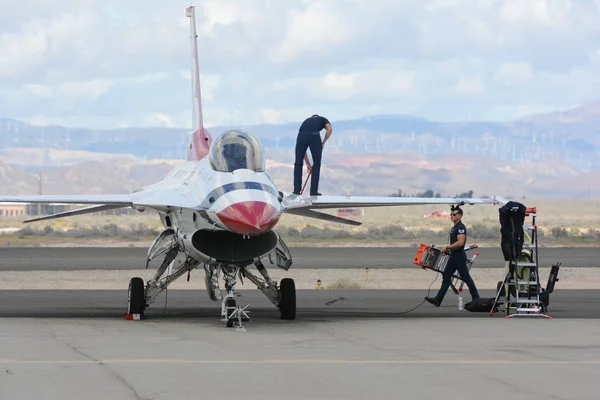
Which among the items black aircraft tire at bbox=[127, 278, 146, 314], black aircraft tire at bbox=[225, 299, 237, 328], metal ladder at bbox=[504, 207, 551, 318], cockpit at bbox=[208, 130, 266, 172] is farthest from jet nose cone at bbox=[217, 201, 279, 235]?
metal ladder at bbox=[504, 207, 551, 318]

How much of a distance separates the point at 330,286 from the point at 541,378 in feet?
58.4

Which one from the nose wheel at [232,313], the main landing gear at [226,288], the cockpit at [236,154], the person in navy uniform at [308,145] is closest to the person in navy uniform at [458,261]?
the person in navy uniform at [308,145]

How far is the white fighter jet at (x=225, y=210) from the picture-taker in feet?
53.4

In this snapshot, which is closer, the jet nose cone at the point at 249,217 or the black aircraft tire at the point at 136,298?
the jet nose cone at the point at 249,217

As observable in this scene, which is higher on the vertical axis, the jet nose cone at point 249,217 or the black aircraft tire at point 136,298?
the jet nose cone at point 249,217

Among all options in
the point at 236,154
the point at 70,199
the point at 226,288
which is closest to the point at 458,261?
the point at 226,288

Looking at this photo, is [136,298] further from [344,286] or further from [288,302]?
[344,286]

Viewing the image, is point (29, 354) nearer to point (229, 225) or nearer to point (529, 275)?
point (229, 225)

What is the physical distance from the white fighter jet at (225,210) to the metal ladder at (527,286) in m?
1.07

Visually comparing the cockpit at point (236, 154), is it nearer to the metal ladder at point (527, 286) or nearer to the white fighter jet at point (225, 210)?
the white fighter jet at point (225, 210)

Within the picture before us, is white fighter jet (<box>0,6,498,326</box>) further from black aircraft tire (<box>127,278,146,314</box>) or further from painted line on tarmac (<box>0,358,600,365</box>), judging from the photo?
painted line on tarmac (<box>0,358,600,365</box>)

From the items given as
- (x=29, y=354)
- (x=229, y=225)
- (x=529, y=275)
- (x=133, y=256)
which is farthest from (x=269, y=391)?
(x=133, y=256)

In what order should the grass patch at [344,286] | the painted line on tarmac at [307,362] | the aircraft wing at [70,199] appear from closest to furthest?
the painted line on tarmac at [307,362] < the aircraft wing at [70,199] < the grass patch at [344,286]

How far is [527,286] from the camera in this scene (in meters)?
19.7
